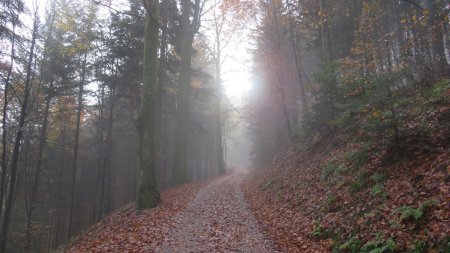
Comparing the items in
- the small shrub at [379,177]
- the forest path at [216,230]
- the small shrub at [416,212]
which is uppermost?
the small shrub at [379,177]

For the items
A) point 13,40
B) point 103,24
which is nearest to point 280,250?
point 13,40

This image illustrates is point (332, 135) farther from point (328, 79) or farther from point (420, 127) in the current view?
point (420, 127)

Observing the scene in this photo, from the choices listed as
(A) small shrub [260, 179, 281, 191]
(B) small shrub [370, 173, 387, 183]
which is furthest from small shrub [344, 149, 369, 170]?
(A) small shrub [260, 179, 281, 191]

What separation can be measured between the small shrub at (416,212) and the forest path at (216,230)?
2776 millimetres

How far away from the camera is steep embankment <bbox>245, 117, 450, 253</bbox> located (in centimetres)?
537

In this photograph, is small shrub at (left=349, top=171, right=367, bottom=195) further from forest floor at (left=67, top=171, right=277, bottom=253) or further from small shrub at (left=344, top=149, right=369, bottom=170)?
forest floor at (left=67, top=171, right=277, bottom=253)

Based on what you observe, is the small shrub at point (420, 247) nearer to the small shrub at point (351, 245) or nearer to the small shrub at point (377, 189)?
the small shrub at point (351, 245)

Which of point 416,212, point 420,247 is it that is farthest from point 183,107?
point 420,247

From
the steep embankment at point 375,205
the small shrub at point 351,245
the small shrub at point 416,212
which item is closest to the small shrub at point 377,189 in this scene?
the steep embankment at point 375,205

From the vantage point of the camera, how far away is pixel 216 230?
28.4ft

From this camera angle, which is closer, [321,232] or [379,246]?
[379,246]

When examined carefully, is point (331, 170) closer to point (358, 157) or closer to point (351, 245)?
point (358, 157)

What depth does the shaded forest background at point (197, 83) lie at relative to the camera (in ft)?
29.5

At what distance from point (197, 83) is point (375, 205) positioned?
24835 millimetres
